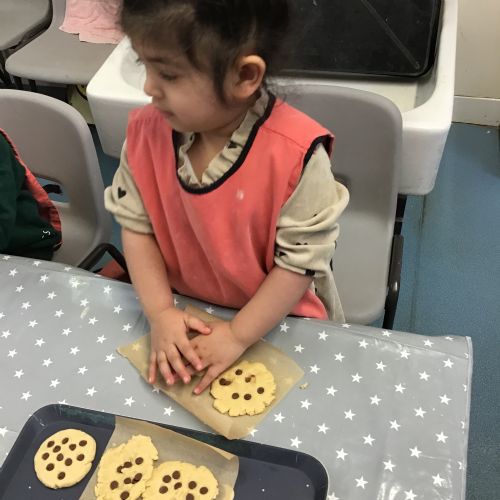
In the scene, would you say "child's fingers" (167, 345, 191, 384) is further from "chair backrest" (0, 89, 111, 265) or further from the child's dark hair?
"chair backrest" (0, 89, 111, 265)

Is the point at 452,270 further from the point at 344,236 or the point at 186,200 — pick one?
the point at 186,200

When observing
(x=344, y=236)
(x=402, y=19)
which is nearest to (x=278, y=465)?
(x=344, y=236)

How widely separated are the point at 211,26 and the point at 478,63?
5.70 ft

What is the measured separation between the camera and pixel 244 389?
0.61 metres

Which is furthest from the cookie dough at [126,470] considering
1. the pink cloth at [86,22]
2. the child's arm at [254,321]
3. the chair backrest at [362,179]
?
the pink cloth at [86,22]

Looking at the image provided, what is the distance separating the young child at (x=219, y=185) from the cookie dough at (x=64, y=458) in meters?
0.10

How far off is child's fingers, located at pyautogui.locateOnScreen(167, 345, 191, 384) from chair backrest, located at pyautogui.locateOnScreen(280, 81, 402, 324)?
18.8 inches

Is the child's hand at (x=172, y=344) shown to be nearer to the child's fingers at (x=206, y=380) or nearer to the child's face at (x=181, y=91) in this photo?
the child's fingers at (x=206, y=380)

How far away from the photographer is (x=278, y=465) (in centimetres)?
56

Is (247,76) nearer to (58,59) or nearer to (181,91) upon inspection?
(181,91)

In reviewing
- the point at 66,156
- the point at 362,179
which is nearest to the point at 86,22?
the point at 66,156

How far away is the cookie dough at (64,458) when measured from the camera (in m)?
0.56

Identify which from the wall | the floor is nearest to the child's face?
the floor

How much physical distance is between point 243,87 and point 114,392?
37 cm
